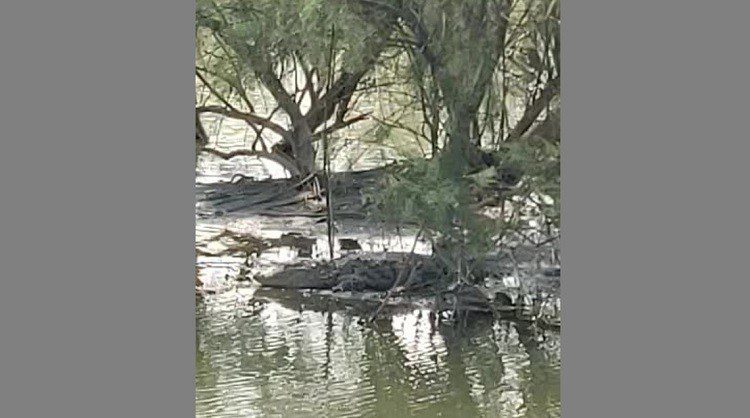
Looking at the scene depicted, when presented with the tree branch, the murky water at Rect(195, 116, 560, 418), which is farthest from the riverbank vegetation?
the murky water at Rect(195, 116, 560, 418)

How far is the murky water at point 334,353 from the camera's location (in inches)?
216

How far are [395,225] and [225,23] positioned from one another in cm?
112

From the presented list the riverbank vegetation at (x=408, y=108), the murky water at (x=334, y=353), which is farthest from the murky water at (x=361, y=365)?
the riverbank vegetation at (x=408, y=108)

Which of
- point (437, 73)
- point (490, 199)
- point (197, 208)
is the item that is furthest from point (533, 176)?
point (197, 208)

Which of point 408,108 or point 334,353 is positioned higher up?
point 408,108

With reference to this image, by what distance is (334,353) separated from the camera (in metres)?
5.54

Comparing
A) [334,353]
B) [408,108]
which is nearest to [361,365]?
[334,353]

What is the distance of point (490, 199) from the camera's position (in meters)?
5.58

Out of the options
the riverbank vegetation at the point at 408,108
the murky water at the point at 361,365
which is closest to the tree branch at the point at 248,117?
the riverbank vegetation at the point at 408,108

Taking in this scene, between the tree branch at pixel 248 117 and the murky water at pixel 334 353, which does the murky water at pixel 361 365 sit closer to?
the murky water at pixel 334 353

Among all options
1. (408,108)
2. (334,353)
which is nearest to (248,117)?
(408,108)

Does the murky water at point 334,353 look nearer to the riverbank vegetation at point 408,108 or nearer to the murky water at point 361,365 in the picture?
the murky water at point 361,365

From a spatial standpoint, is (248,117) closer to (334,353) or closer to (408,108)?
(408,108)

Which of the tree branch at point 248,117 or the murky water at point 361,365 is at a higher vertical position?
the tree branch at point 248,117
